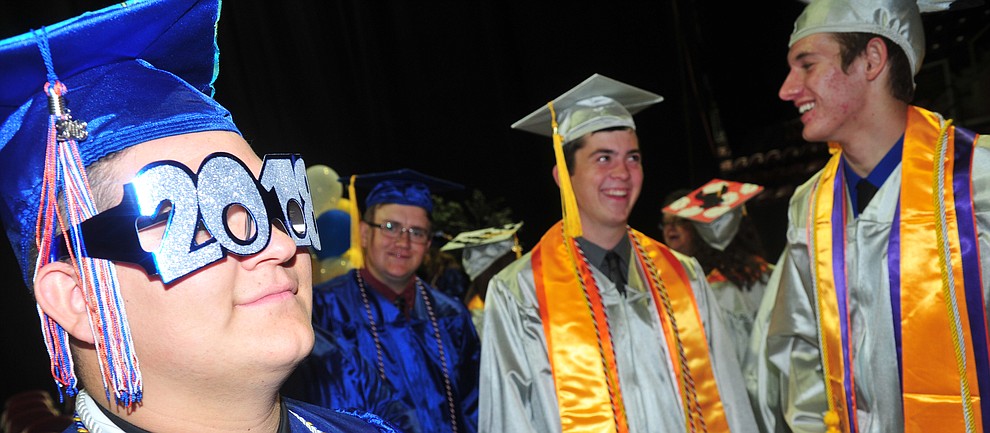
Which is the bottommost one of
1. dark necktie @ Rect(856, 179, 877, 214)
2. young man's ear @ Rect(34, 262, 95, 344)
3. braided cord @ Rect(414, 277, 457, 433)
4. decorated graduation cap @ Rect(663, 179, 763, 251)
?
braided cord @ Rect(414, 277, 457, 433)

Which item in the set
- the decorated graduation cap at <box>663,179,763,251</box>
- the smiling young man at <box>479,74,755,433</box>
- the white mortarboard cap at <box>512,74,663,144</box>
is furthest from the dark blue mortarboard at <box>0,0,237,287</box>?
the decorated graduation cap at <box>663,179,763,251</box>

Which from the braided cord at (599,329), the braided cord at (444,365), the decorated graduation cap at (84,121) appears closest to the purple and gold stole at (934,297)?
the braided cord at (599,329)

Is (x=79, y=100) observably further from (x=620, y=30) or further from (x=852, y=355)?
(x=620, y=30)

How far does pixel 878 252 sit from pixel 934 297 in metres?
0.21

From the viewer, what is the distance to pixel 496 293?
2.68m

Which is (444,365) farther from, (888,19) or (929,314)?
(888,19)

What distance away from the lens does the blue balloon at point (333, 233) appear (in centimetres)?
572

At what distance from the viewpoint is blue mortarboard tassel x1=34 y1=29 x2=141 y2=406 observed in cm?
94

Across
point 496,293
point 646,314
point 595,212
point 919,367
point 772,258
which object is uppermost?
point 595,212

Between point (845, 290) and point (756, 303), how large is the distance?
7.12 feet

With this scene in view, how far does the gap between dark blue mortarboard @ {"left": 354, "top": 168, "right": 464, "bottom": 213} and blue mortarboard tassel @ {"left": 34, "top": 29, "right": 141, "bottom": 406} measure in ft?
8.89

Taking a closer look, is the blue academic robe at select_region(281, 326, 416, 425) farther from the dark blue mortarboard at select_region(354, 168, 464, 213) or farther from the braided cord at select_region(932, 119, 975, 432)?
the braided cord at select_region(932, 119, 975, 432)

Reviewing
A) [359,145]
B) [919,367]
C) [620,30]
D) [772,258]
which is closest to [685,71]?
[620,30]

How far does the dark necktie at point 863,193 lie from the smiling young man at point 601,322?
681mm
